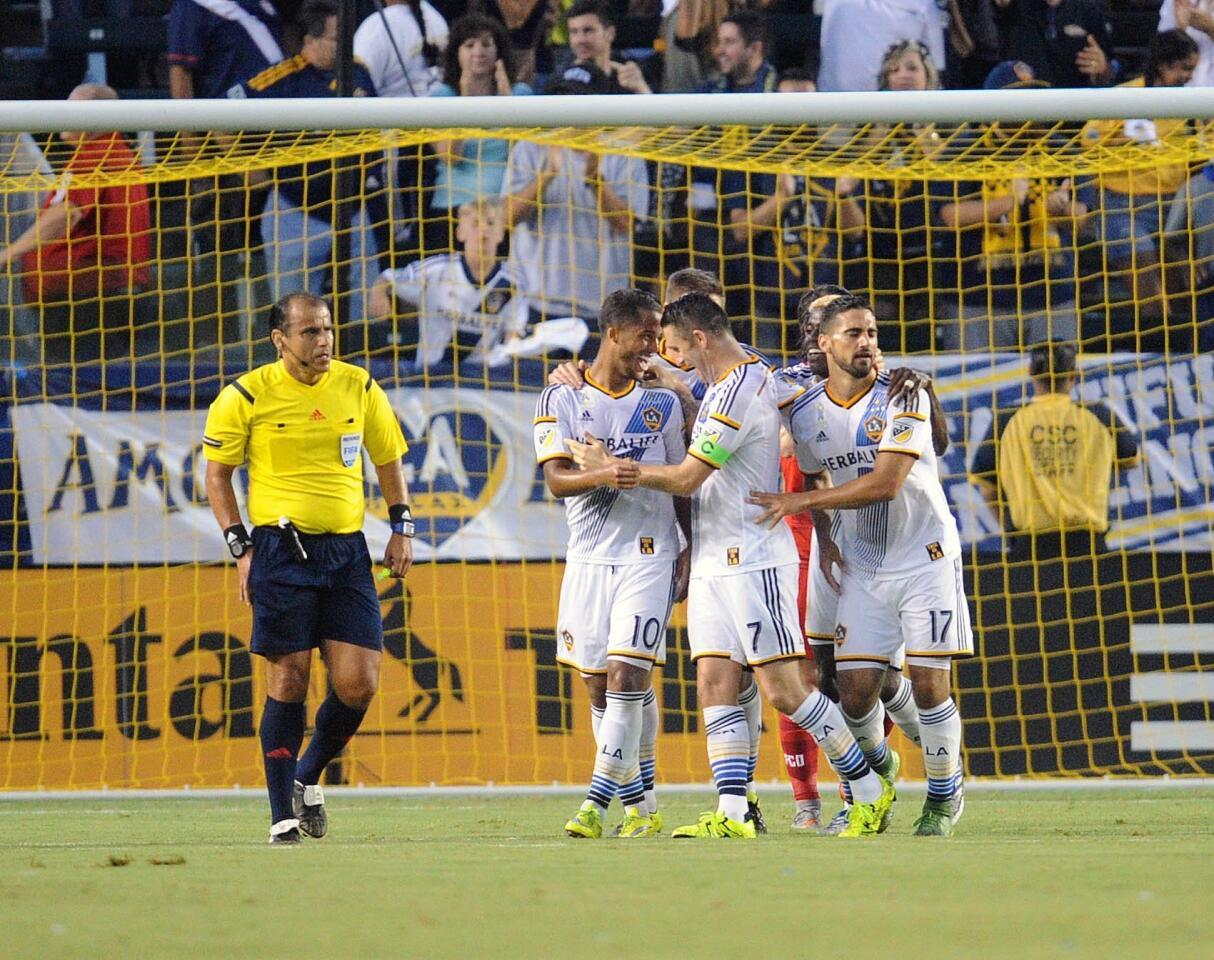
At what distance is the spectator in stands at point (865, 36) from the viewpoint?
1277 cm

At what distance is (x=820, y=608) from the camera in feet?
24.5

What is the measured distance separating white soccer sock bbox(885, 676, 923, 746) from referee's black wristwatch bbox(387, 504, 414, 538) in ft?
6.70

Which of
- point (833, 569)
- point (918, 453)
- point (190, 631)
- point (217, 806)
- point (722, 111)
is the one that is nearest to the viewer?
point (918, 453)

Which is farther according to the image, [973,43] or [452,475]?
[973,43]

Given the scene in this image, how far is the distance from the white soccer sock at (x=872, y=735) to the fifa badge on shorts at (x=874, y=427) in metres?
1.04

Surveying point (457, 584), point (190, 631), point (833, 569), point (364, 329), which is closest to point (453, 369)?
point (364, 329)

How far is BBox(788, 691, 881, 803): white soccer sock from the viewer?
269 inches

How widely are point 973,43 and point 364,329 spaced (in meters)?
5.26

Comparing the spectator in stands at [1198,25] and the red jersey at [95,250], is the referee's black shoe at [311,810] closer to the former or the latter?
the red jersey at [95,250]

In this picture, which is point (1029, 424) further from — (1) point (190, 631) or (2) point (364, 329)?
(1) point (190, 631)

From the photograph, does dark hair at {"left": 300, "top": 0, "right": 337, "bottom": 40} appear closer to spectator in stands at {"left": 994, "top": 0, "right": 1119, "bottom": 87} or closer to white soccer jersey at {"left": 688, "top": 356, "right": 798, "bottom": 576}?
spectator in stands at {"left": 994, "top": 0, "right": 1119, "bottom": 87}

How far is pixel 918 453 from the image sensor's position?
6.93 m

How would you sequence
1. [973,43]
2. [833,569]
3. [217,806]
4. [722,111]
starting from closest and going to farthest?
[833,569] → [722,111] → [217,806] → [973,43]

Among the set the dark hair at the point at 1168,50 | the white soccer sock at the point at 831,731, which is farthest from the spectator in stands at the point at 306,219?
the dark hair at the point at 1168,50
